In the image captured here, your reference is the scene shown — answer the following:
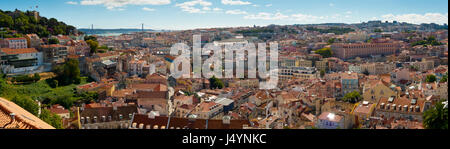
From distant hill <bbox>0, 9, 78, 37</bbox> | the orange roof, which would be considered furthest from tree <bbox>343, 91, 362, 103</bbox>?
distant hill <bbox>0, 9, 78, 37</bbox>

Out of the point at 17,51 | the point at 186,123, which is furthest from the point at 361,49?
the point at 186,123

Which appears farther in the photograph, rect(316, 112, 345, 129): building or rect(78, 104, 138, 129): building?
rect(78, 104, 138, 129): building

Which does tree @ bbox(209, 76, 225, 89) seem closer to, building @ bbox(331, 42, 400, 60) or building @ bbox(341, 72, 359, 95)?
building @ bbox(341, 72, 359, 95)

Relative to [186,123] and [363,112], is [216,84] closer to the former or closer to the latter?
[363,112]
